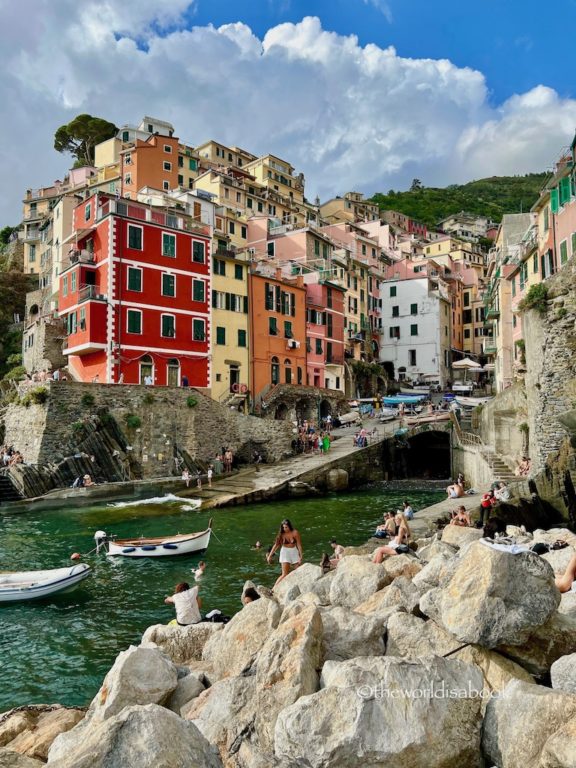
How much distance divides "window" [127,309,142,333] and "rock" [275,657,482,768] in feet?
114

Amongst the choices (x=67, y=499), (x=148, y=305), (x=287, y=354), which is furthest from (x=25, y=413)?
(x=287, y=354)

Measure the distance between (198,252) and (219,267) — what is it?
2.64 m

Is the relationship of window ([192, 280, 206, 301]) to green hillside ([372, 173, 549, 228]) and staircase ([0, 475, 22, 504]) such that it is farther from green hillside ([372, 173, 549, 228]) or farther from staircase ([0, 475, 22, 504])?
green hillside ([372, 173, 549, 228])

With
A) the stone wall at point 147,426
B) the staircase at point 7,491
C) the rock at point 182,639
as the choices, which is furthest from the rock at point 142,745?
the stone wall at point 147,426

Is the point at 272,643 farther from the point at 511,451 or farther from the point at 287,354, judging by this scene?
the point at 287,354

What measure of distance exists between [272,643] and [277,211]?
7133cm

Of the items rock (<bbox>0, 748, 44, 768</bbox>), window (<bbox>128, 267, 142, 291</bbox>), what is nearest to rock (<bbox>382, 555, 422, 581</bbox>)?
rock (<bbox>0, 748, 44, 768</bbox>)

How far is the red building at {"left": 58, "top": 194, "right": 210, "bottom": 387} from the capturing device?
36.7m

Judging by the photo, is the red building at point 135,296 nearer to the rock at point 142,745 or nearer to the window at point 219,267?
the window at point 219,267

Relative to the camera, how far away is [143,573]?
56.6 ft

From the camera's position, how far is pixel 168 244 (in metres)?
39.9

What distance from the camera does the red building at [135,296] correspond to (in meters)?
36.7

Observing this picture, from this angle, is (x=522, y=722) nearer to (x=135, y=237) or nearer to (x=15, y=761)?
(x=15, y=761)

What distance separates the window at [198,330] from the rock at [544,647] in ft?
121
